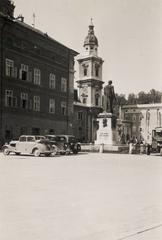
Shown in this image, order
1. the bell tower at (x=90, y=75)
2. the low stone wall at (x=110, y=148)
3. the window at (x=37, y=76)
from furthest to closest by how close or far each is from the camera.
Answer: the bell tower at (x=90, y=75)
the window at (x=37, y=76)
the low stone wall at (x=110, y=148)

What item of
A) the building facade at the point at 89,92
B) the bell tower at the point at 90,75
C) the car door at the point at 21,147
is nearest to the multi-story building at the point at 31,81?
the car door at the point at 21,147

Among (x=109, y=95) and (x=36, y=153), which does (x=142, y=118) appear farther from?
(x=36, y=153)

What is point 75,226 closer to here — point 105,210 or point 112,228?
point 112,228

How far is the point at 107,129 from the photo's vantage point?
33.1 metres

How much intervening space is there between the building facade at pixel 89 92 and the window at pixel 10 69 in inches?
1372

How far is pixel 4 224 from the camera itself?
5.55 m

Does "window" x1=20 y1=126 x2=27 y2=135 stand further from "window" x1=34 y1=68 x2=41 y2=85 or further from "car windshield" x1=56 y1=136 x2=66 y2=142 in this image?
"car windshield" x1=56 y1=136 x2=66 y2=142

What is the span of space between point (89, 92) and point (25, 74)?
125 feet

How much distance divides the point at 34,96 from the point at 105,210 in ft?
103

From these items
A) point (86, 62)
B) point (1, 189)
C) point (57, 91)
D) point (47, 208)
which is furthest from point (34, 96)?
point (86, 62)

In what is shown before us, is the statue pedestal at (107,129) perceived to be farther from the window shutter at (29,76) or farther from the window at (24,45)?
the window at (24,45)

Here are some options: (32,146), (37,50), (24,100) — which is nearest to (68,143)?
(32,146)

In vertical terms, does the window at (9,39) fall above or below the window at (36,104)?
above

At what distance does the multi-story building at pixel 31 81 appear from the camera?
1300 inches
